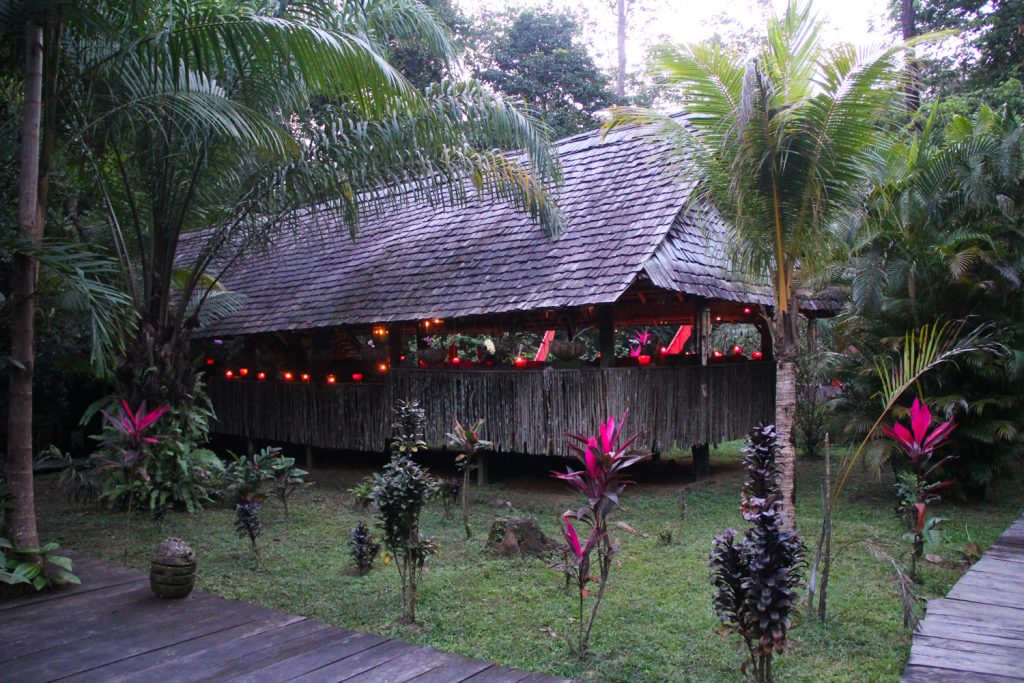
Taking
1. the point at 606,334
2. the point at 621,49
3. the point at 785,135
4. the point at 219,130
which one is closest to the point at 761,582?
the point at 785,135

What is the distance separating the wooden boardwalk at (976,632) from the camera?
147 inches

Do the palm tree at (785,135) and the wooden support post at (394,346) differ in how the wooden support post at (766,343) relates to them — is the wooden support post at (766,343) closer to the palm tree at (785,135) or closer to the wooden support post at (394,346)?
the wooden support post at (394,346)

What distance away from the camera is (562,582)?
549 centimetres

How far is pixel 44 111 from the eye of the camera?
550 cm

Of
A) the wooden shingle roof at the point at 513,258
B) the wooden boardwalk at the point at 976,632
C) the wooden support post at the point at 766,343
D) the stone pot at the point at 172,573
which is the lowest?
the wooden boardwalk at the point at 976,632

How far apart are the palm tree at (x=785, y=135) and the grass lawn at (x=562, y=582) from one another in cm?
104

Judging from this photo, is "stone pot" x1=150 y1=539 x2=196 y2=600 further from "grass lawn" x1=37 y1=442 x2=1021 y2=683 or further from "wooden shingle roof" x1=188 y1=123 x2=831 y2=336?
"wooden shingle roof" x1=188 y1=123 x2=831 y2=336

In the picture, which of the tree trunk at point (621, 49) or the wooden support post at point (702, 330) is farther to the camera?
the tree trunk at point (621, 49)

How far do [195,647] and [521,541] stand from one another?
2765mm

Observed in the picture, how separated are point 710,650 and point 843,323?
249 inches

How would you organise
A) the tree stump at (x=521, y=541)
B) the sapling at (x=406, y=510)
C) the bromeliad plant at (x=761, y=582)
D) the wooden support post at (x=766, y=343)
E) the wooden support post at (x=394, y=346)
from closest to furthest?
the bromeliad plant at (x=761, y=582) → the sapling at (x=406, y=510) → the tree stump at (x=521, y=541) → the wooden support post at (x=394, y=346) → the wooden support post at (x=766, y=343)

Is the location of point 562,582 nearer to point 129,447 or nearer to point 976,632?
point 976,632

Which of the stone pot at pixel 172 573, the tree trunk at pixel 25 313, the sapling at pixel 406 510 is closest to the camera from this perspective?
the sapling at pixel 406 510

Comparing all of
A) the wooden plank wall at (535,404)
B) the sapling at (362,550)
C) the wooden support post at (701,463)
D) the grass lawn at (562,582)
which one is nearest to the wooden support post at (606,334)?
the wooden plank wall at (535,404)
